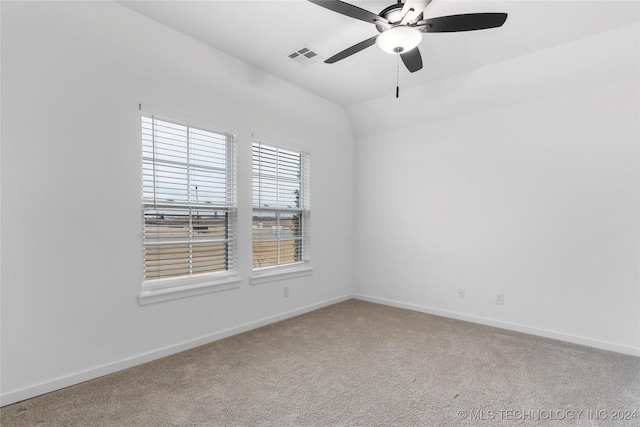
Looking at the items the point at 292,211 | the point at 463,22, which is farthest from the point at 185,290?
the point at 463,22

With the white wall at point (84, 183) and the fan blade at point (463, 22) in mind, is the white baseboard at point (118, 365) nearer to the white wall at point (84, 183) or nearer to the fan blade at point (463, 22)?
the white wall at point (84, 183)

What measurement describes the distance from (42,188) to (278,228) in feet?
7.13

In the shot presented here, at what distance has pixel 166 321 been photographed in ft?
9.06

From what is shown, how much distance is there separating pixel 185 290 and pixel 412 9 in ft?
8.90

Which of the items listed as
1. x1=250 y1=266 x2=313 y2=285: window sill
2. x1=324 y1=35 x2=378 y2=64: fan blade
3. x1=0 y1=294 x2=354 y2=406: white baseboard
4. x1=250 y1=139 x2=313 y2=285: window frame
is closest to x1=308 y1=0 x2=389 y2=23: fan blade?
x1=324 y1=35 x2=378 y2=64: fan blade

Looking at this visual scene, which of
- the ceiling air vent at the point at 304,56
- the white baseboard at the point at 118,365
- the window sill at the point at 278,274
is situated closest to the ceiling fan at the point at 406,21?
the ceiling air vent at the point at 304,56

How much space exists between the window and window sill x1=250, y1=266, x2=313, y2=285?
7 centimetres

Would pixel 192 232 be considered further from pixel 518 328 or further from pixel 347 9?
pixel 518 328

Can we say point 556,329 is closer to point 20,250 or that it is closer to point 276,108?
point 276,108

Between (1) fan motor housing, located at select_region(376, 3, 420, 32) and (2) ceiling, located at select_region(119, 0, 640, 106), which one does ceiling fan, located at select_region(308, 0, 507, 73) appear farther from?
(2) ceiling, located at select_region(119, 0, 640, 106)

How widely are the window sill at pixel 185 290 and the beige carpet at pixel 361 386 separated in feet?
1.61

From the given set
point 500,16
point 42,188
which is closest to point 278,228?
point 42,188

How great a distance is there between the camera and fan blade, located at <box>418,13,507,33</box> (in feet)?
6.32

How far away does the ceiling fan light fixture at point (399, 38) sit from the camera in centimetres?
205
